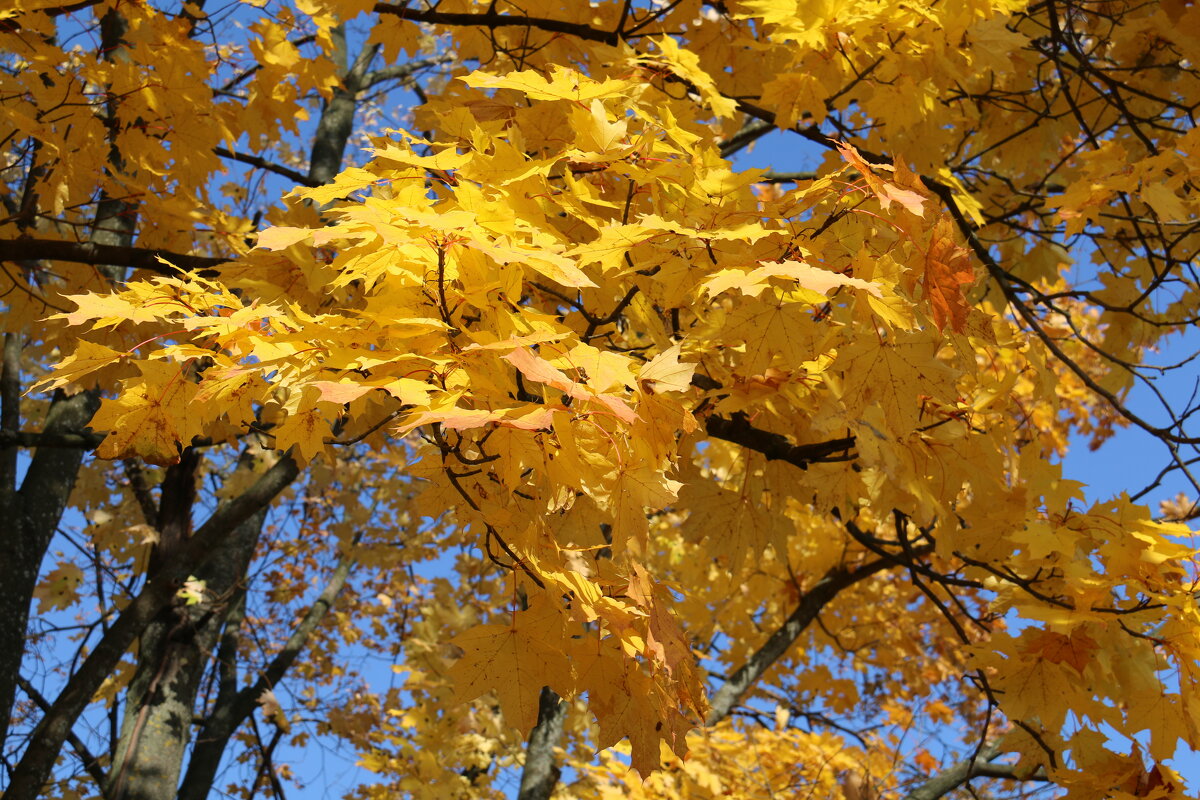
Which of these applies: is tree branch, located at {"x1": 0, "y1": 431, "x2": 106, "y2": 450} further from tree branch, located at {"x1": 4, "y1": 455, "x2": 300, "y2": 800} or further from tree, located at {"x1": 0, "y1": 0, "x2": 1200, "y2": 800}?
tree branch, located at {"x1": 4, "y1": 455, "x2": 300, "y2": 800}

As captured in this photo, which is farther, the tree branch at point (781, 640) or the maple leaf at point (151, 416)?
the tree branch at point (781, 640)

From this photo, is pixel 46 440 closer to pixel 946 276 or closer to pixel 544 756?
pixel 544 756

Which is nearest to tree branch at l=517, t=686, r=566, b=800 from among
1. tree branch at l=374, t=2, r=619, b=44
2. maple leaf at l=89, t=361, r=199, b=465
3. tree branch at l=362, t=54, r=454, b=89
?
maple leaf at l=89, t=361, r=199, b=465

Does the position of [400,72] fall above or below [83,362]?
above

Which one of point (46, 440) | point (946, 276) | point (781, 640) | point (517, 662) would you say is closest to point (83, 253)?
point (46, 440)

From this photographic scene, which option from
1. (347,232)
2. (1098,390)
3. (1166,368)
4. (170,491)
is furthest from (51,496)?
(1166,368)

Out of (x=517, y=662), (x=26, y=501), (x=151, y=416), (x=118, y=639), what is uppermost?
(x=26, y=501)

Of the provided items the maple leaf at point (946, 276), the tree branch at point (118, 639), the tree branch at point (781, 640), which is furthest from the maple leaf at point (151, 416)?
the tree branch at point (781, 640)

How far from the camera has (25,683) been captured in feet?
17.4

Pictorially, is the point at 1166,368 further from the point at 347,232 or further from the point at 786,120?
the point at 347,232

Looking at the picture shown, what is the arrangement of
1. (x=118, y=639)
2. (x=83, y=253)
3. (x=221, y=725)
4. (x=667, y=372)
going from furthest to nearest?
1. (x=221, y=725)
2. (x=118, y=639)
3. (x=83, y=253)
4. (x=667, y=372)

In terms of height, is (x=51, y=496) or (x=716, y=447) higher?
(x=716, y=447)

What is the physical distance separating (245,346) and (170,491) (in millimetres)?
3629

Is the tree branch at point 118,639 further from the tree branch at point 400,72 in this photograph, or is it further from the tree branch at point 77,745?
the tree branch at point 400,72
